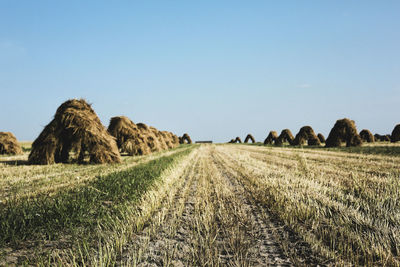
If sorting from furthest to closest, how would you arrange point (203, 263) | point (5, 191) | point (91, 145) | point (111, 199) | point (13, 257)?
point (91, 145) < point (5, 191) < point (111, 199) < point (13, 257) < point (203, 263)

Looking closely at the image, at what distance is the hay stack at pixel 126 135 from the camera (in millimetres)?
19328

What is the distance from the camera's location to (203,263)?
241 cm

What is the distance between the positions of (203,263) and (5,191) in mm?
6240

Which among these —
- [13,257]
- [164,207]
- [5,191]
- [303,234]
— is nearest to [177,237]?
[164,207]

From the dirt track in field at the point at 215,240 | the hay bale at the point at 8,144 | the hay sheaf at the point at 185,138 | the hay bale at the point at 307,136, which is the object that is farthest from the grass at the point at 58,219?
the hay sheaf at the point at 185,138

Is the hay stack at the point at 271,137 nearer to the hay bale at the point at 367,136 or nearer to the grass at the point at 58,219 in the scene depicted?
the hay bale at the point at 367,136

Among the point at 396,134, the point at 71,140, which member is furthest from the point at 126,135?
the point at 396,134

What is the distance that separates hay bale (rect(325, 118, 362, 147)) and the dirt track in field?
1109 inches

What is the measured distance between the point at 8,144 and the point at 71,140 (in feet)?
44.7

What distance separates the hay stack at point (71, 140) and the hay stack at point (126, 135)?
251 inches

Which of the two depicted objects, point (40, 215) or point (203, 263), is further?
point (40, 215)

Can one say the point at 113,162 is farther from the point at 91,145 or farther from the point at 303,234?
the point at 303,234

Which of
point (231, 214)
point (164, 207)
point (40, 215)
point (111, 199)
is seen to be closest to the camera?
point (40, 215)

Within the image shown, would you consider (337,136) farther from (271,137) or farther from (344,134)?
(271,137)
